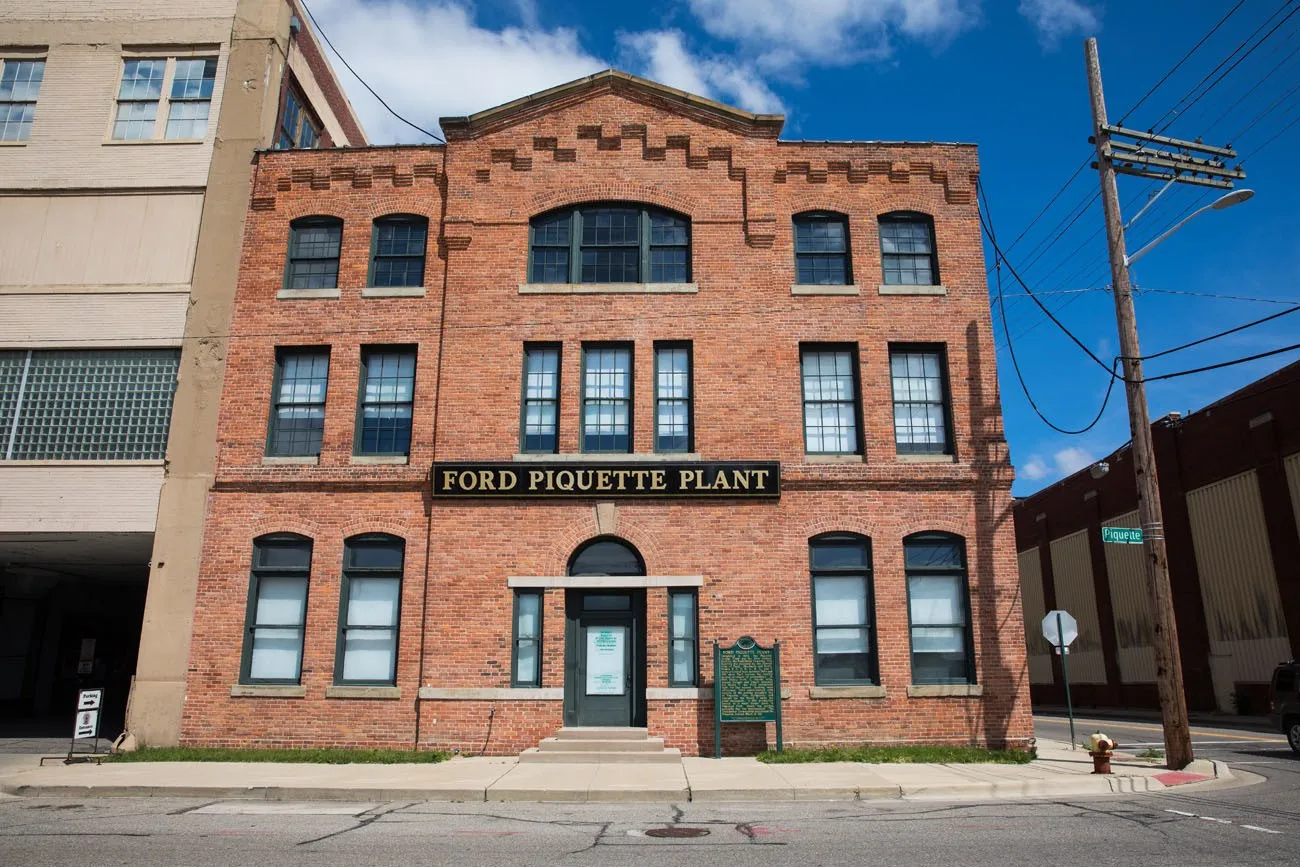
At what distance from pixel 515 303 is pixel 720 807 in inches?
398

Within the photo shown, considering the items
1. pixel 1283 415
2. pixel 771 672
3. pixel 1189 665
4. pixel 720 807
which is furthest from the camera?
pixel 1189 665

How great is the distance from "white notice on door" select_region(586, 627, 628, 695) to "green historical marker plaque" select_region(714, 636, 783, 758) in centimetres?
182

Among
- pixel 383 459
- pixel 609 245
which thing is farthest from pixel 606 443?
pixel 383 459

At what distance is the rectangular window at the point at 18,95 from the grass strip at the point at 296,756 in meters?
13.2

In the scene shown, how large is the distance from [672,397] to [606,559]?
3.28m

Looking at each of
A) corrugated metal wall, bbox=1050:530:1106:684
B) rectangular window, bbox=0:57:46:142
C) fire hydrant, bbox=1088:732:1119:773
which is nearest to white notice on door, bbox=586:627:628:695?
fire hydrant, bbox=1088:732:1119:773

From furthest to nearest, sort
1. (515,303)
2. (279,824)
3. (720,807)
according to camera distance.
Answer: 1. (515,303)
2. (720,807)
3. (279,824)

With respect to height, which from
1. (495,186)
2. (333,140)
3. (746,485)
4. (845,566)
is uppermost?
(333,140)

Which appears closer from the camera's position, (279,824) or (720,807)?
(279,824)

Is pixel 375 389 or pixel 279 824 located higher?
pixel 375 389

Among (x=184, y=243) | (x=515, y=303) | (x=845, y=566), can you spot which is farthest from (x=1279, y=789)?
(x=184, y=243)

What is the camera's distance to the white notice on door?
15.5 metres

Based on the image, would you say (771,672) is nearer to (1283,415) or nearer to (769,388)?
(769,388)

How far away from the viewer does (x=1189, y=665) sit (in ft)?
98.6
